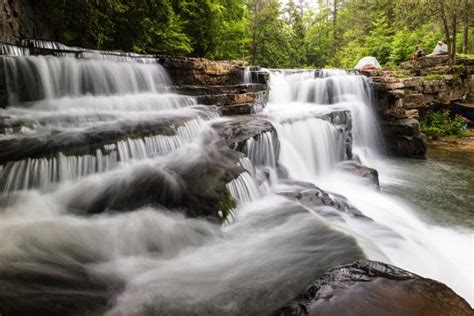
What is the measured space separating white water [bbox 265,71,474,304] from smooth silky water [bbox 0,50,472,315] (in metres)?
0.04

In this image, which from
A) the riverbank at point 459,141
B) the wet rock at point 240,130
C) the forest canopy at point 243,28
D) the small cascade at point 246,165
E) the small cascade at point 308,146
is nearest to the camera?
the small cascade at point 246,165

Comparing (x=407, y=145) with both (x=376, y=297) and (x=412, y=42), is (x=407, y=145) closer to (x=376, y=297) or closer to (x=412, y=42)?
(x=376, y=297)

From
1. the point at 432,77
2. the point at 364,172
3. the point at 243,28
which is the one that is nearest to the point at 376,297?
the point at 364,172

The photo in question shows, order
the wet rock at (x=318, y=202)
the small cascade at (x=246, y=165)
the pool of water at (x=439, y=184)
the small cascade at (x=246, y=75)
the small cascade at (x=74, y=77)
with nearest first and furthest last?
the wet rock at (x=318, y=202) < the small cascade at (x=246, y=165) < the small cascade at (x=74, y=77) < the pool of water at (x=439, y=184) < the small cascade at (x=246, y=75)

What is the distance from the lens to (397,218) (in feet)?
18.6

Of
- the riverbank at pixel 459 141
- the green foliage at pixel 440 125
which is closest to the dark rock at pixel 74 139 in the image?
the riverbank at pixel 459 141

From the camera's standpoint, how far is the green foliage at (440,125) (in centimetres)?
1320

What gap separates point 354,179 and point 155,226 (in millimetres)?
5425

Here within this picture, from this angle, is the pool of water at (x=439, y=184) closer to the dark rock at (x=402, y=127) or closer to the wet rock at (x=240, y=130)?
the dark rock at (x=402, y=127)

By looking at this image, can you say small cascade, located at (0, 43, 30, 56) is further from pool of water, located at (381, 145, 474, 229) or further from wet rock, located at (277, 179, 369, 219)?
pool of water, located at (381, 145, 474, 229)

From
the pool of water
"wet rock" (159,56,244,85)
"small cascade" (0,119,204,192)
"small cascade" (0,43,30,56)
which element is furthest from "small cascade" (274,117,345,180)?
"small cascade" (0,43,30,56)

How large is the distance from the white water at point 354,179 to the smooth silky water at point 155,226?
4cm

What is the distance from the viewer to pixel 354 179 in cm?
745

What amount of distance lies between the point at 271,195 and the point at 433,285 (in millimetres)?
3246
